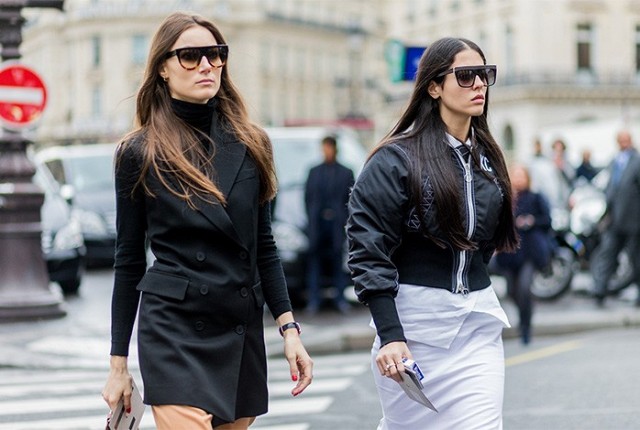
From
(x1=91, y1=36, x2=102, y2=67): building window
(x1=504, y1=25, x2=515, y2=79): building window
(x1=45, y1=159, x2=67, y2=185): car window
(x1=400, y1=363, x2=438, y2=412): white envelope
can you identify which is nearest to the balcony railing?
(x1=504, y1=25, x2=515, y2=79): building window

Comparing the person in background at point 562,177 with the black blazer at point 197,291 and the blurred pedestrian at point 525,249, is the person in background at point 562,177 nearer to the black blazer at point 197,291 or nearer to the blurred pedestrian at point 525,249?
the blurred pedestrian at point 525,249

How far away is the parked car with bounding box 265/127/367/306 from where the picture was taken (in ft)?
43.9

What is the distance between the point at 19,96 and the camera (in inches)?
485

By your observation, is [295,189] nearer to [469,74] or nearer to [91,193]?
[91,193]

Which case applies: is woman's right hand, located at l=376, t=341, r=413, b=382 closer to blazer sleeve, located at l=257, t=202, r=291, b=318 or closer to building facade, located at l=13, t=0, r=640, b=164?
blazer sleeve, located at l=257, t=202, r=291, b=318

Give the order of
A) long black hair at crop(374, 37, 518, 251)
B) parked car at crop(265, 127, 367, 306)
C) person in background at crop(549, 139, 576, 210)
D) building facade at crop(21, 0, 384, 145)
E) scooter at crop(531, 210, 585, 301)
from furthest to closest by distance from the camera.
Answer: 1. building facade at crop(21, 0, 384, 145)
2. person in background at crop(549, 139, 576, 210)
3. scooter at crop(531, 210, 585, 301)
4. parked car at crop(265, 127, 367, 306)
5. long black hair at crop(374, 37, 518, 251)

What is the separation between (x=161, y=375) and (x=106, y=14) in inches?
3771

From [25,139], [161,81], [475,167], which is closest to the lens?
[161,81]

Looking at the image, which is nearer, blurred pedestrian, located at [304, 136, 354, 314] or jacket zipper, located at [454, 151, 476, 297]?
jacket zipper, located at [454, 151, 476, 297]

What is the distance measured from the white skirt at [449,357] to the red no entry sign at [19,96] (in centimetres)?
863

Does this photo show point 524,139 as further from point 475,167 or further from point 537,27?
point 475,167

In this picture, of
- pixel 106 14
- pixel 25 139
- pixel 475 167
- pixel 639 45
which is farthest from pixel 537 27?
pixel 475 167

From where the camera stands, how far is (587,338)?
1203cm

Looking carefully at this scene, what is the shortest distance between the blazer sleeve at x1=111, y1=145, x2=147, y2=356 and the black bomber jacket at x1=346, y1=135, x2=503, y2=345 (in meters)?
0.75
